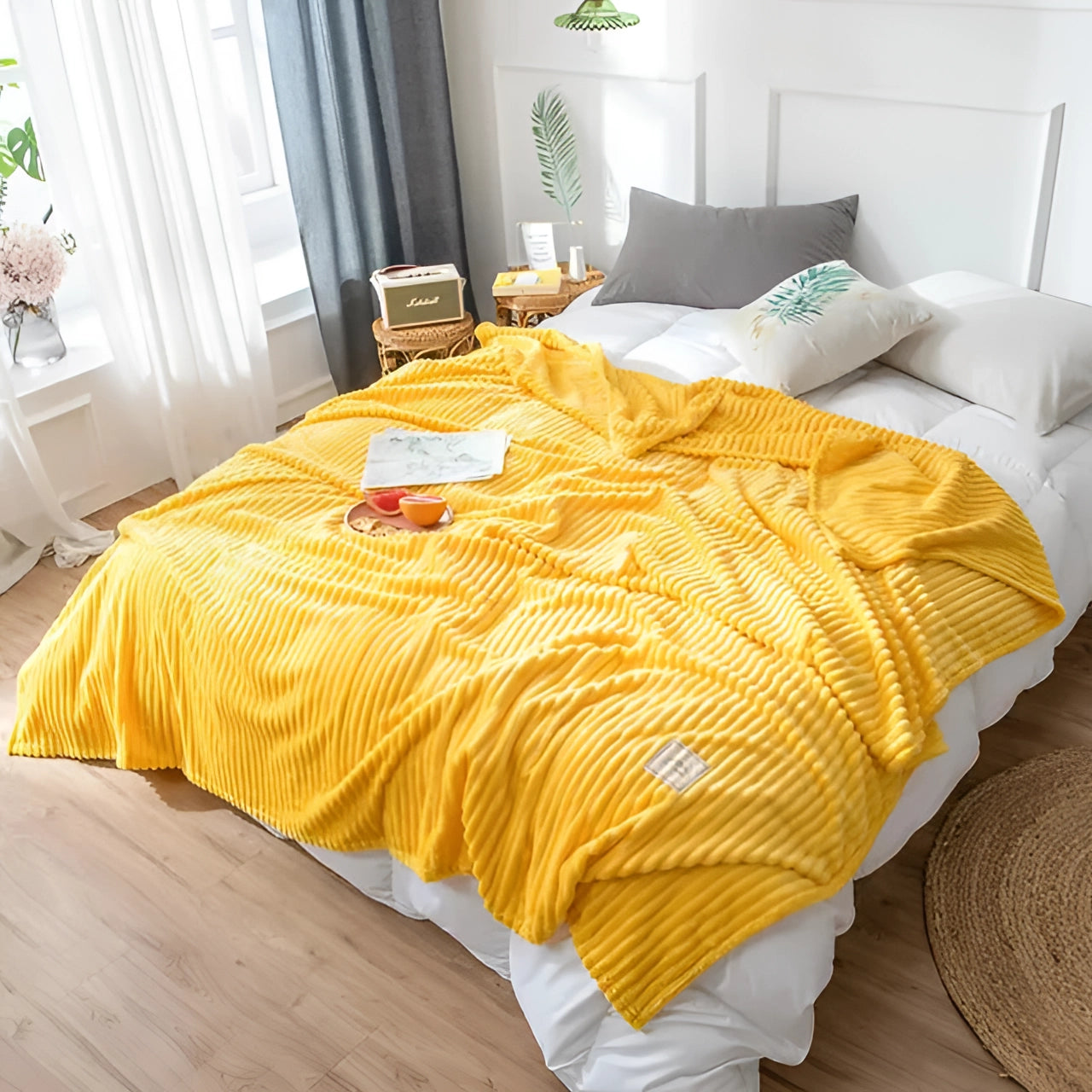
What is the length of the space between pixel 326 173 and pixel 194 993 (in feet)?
7.80

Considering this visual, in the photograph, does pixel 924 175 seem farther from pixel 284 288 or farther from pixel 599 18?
pixel 284 288

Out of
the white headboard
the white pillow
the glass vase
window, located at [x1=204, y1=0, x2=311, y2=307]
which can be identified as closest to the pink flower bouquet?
the glass vase

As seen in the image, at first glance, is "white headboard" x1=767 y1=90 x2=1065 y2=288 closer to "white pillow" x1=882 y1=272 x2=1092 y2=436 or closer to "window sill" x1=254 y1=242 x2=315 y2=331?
"white pillow" x1=882 y1=272 x2=1092 y2=436

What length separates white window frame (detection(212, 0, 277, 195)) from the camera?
362cm

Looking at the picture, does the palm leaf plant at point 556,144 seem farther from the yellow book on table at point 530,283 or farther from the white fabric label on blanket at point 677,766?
the white fabric label on blanket at point 677,766

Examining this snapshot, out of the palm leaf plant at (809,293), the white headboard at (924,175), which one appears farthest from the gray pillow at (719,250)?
the palm leaf plant at (809,293)

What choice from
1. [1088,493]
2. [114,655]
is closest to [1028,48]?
[1088,493]

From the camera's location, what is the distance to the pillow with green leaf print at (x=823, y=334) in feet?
8.93

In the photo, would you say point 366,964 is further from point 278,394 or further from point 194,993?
point 278,394

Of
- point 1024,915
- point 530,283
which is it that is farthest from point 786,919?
point 530,283

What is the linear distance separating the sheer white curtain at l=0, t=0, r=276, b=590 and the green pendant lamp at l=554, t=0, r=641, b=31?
38.0 inches

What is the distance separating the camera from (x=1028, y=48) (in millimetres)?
2838

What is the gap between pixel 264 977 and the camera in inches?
80.7

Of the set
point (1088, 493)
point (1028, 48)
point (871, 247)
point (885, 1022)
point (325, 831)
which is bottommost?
point (885, 1022)
